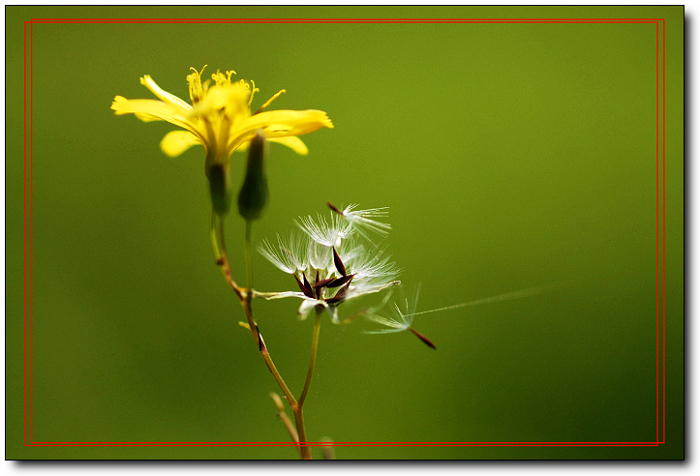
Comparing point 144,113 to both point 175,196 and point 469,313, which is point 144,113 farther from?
point 469,313

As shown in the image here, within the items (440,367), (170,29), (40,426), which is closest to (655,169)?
(440,367)

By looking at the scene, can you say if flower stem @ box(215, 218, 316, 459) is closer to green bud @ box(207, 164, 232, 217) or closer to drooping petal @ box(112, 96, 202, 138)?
green bud @ box(207, 164, 232, 217)

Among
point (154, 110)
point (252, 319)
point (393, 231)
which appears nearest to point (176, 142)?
point (154, 110)

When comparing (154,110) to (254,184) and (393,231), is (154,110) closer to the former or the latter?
(254,184)

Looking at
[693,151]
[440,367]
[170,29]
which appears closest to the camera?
[693,151]

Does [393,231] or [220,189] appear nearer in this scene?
[220,189]

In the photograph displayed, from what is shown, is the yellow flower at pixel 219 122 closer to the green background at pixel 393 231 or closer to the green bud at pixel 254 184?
the green bud at pixel 254 184
